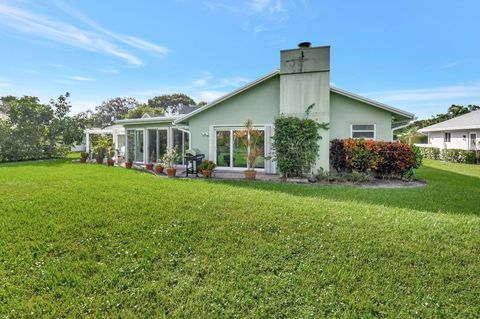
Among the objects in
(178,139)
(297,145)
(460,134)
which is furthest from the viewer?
(460,134)

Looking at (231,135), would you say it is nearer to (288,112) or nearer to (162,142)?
(288,112)

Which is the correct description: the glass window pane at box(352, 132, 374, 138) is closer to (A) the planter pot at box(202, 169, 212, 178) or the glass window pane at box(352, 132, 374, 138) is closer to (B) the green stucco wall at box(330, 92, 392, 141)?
(B) the green stucco wall at box(330, 92, 392, 141)

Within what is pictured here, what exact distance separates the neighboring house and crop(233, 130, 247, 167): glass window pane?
2275 centimetres

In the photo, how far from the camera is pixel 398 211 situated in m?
6.51

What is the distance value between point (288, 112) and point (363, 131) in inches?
154

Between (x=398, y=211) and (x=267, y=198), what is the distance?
11.3 ft

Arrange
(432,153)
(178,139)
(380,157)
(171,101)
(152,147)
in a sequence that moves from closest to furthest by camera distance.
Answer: (380,157) → (178,139) → (152,147) → (432,153) → (171,101)

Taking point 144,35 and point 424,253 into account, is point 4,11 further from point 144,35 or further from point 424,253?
point 424,253

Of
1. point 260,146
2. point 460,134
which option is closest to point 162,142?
point 260,146

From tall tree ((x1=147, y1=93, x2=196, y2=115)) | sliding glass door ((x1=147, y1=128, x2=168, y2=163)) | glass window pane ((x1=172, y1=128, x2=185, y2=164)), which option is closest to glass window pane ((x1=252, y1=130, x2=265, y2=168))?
glass window pane ((x1=172, y1=128, x2=185, y2=164))

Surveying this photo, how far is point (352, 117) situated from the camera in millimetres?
12594

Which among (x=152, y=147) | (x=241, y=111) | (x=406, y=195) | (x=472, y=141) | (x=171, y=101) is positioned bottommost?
(x=406, y=195)

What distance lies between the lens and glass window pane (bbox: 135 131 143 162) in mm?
18797

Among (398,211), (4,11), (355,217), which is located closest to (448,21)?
(398,211)
